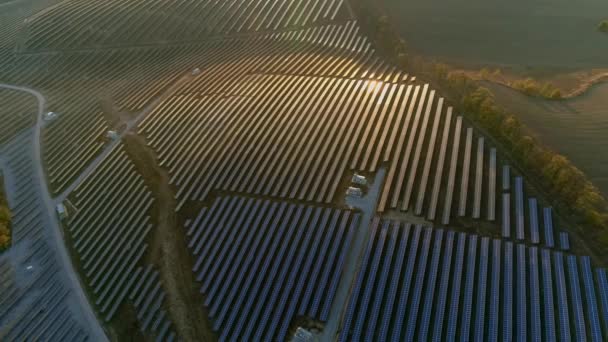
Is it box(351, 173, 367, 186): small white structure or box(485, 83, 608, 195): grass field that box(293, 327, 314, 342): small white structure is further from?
box(485, 83, 608, 195): grass field

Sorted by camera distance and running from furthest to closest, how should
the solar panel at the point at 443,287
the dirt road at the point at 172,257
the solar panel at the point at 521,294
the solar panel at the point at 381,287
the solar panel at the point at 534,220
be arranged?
the solar panel at the point at 534,220
the dirt road at the point at 172,257
the solar panel at the point at 381,287
the solar panel at the point at 443,287
the solar panel at the point at 521,294

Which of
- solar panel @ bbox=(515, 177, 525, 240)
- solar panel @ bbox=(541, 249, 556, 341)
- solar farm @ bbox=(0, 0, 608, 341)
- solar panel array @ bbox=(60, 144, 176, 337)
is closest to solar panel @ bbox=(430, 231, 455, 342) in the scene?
solar farm @ bbox=(0, 0, 608, 341)

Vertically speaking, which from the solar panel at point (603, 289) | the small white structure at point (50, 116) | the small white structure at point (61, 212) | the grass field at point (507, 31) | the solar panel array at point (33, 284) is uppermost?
the grass field at point (507, 31)

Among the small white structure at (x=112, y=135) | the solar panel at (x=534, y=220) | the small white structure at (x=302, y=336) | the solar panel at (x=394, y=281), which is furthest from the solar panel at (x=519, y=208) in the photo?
the small white structure at (x=112, y=135)

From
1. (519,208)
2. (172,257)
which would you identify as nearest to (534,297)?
(519,208)

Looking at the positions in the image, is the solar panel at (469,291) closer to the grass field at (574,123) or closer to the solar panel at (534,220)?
the solar panel at (534,220)

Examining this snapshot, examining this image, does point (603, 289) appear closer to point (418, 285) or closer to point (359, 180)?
point (418, 285)
